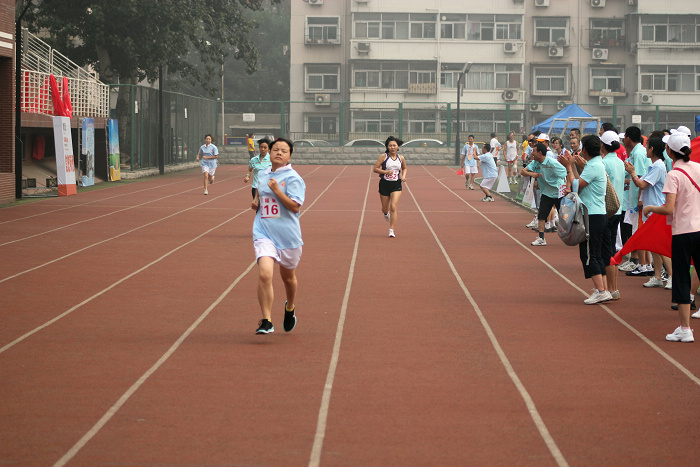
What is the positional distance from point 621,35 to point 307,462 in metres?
65.0

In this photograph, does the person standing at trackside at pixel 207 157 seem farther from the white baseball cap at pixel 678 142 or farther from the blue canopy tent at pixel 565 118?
the white baseball cap at pixel 678 142

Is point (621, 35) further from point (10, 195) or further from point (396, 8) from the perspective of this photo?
point (10, 195)

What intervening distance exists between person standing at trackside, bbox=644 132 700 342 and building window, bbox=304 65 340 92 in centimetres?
5768

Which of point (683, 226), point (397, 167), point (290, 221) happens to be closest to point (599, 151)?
point (683, 226)

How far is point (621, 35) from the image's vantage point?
6594 centimetres

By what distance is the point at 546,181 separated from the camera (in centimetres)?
1694

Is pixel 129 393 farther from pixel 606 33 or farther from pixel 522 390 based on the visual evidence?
pixel 606 33

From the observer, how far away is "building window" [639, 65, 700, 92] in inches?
2539

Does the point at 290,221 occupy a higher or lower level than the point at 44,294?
higher

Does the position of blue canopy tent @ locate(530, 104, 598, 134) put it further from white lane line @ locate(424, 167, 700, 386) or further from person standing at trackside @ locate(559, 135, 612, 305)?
person standing at trackside @ locate(559, 135, 612, 305)

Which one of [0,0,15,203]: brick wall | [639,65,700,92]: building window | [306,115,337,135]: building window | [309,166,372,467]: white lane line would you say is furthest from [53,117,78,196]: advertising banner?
[639,65,700,92]: building window

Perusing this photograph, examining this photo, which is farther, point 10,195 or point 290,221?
point 10,195

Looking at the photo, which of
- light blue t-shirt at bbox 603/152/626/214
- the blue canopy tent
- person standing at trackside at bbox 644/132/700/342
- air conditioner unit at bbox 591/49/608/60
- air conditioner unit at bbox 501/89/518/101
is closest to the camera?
person standing at trackside at bbox 644/132/700/342

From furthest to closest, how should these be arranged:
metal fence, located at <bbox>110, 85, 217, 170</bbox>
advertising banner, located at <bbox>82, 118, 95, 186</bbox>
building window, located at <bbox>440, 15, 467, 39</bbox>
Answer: building window, located at <bbox>440, 15, 467, 39</bbox> < metal fence, located at <bbox>110, 85, 217, 170</bbox> < advertising banner, located at <bbox>82, 118, 95, 186</bbox>
